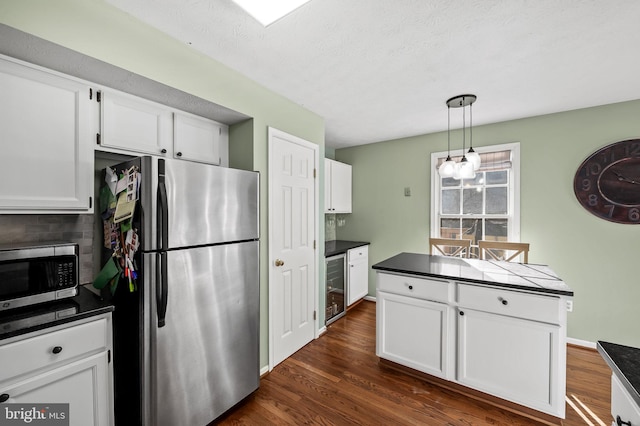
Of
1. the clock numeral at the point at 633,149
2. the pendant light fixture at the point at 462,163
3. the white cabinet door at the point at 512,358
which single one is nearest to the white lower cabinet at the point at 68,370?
the white cabinet door at the point at 512,358

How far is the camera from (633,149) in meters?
2.53

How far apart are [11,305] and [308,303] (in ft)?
6.81

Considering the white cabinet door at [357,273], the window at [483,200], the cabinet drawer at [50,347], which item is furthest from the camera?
the white cabinet door at [357,273]

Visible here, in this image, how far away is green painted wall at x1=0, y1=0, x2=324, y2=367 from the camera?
124 centimetres

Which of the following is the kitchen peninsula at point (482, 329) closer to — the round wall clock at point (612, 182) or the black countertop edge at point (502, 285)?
the black countertop edge at point (502, 285)

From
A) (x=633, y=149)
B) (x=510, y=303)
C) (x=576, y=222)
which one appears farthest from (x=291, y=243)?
(x=633, y=149)

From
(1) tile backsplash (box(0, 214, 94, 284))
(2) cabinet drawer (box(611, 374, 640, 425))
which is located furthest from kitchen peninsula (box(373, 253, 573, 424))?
(1) tile backsplash (box(0, 214, 94, 284))

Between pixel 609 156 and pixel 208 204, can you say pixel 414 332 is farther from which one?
pixel 609 156

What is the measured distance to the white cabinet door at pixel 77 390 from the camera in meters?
1.15

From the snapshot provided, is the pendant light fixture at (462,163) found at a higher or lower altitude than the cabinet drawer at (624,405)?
higher

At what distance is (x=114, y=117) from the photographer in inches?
65.7

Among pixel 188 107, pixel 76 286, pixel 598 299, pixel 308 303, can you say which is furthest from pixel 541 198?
pixel 76 286

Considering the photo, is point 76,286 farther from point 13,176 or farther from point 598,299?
point 598,299

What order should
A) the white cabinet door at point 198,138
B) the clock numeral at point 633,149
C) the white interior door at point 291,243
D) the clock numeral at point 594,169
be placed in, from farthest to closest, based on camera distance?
the clock numeral at point 594,169
the clock numeral at point 633,149
the white interior door at point 291,243
the white cabinet door at point 198,138
